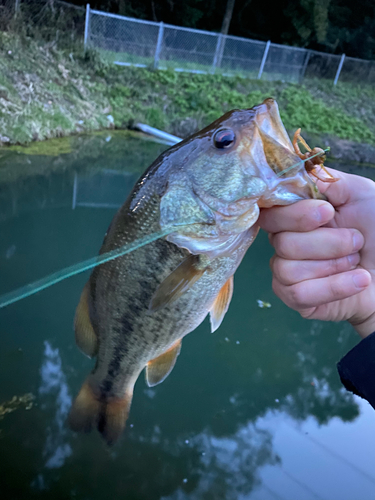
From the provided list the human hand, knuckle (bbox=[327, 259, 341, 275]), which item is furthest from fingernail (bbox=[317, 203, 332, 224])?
knuckle (bbox=[327, 259, 341, 275])

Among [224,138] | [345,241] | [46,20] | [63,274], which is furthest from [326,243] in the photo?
[46,20]

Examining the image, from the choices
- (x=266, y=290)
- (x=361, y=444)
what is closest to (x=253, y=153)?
(x=361, y=444)

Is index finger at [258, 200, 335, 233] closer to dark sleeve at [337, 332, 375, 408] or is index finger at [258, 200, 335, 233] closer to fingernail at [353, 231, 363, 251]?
fingernail at [353, 231, 363, 251]

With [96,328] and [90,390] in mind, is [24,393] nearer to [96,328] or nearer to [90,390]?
[90,390]

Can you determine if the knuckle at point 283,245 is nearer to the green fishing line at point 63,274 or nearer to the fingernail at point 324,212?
the fingernail at point 324,212

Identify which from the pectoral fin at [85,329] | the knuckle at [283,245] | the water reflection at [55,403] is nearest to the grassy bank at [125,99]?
the water reflection at [55,403]

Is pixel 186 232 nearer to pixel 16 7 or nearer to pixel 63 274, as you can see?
pixel 63 274
